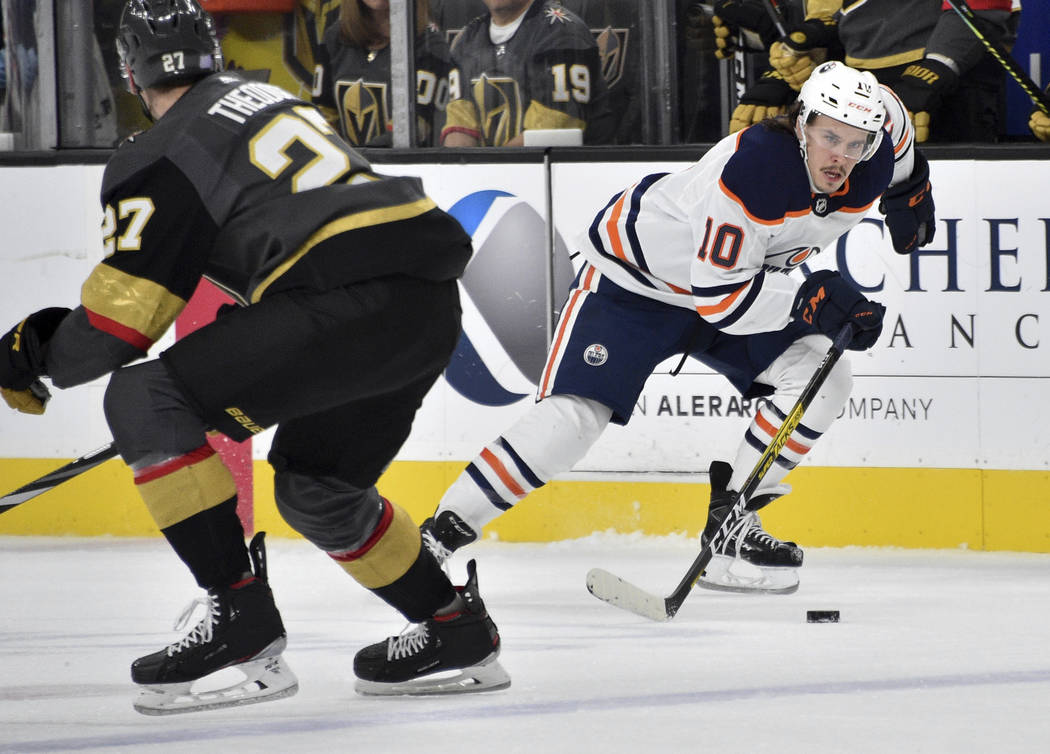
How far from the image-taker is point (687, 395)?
12.6 feet

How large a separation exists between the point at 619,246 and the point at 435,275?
3.49ft

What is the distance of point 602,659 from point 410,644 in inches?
15.2

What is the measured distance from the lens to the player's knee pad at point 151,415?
2074 millimetres

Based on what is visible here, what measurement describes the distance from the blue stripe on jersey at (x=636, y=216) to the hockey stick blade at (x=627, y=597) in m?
0.63

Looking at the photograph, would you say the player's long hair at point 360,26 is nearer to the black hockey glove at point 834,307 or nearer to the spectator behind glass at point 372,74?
the spectator behind glass at point 372,74

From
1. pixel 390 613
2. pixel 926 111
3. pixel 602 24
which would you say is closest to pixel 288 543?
pixel 390 613

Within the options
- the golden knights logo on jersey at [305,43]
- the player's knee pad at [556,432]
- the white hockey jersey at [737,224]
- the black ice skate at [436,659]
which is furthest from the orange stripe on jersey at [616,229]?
the golden knights logo on jersey at [305,43]

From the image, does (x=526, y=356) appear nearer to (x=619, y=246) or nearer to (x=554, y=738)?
(x=619, y=246)

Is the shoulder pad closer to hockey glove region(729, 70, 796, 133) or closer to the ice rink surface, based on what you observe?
the ice rink surface

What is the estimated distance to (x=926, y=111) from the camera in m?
3.85

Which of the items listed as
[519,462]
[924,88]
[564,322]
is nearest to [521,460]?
[519,462]

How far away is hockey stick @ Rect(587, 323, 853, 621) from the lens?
9.41 feet

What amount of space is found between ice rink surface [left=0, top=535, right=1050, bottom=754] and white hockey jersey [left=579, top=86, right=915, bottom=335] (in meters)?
0.61

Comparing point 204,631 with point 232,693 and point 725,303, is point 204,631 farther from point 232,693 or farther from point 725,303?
point 725,303
